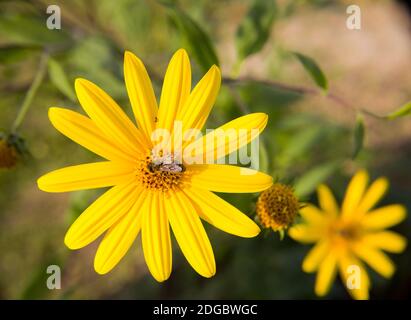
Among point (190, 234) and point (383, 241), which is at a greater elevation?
point (383, 241)

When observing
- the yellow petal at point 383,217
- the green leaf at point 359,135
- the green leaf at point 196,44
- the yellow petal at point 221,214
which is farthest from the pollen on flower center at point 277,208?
the yellow petal at point 383,217

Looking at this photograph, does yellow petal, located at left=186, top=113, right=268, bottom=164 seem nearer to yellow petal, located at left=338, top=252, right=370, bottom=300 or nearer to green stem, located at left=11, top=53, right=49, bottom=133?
green stem, located at left=11, top=53, right=49, bottom=133

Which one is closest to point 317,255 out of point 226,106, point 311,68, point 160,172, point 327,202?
point 327,202

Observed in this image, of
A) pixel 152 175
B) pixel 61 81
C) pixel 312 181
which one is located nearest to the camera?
pixel 152 175

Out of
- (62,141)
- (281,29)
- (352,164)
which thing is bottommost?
(352,164)

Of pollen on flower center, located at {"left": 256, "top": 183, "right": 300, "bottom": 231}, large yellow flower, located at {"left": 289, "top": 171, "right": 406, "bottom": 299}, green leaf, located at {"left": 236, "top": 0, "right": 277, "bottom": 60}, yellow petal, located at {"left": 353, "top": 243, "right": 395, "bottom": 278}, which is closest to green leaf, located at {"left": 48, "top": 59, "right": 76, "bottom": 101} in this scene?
green leaf, located at {"left": 236, "top": 0, "right": 277, "bottom": 60}

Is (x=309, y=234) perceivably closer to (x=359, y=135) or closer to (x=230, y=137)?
(x=359, y=135)

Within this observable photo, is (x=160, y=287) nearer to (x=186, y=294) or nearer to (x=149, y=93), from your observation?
(x=186, y=294)
